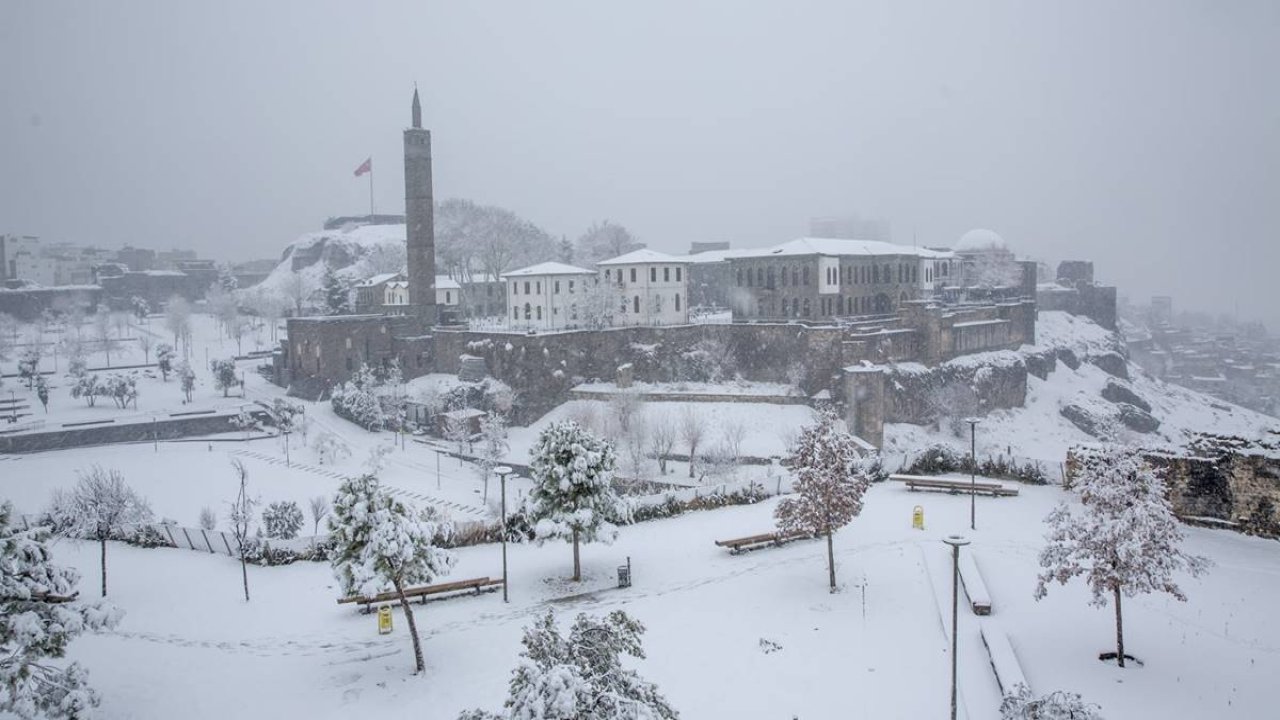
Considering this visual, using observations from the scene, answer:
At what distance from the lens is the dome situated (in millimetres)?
62312

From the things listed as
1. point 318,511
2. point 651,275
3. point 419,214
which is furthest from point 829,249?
point 318,511

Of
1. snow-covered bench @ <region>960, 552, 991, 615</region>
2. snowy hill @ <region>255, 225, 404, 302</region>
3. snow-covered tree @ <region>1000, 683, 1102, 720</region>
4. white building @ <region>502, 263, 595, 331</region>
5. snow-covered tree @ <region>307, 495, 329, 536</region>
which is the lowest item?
snow-covered tree @ <region>307, 495, 329, 536</region>

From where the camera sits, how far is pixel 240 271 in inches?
4058

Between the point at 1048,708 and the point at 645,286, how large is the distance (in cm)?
3988

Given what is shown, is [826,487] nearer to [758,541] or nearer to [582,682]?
[758,541]

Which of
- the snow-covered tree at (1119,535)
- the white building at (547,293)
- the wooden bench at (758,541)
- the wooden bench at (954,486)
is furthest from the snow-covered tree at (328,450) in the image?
the snow-covered tree at (1119,535)

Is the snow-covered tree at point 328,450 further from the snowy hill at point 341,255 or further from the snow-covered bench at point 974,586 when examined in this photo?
the snowy hill at point 341,255

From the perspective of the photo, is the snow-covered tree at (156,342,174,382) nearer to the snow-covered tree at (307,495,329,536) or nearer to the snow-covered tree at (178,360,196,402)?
the snow-covered tree at (178,360,196,402)

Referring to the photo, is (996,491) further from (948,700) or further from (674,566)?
(948,700)

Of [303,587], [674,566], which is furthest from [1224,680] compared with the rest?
[303,587]

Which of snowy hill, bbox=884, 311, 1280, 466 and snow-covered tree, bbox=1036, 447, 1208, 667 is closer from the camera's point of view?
snow-covered tree, bbox=1036, 447, 1208, 667

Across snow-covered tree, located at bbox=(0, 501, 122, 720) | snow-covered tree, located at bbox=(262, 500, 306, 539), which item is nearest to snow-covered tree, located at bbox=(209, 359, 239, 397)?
snow-covered tree, located at bbox=(262, 500, 306, 539)

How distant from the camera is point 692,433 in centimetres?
3516

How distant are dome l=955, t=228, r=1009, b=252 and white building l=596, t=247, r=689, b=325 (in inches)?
1098
